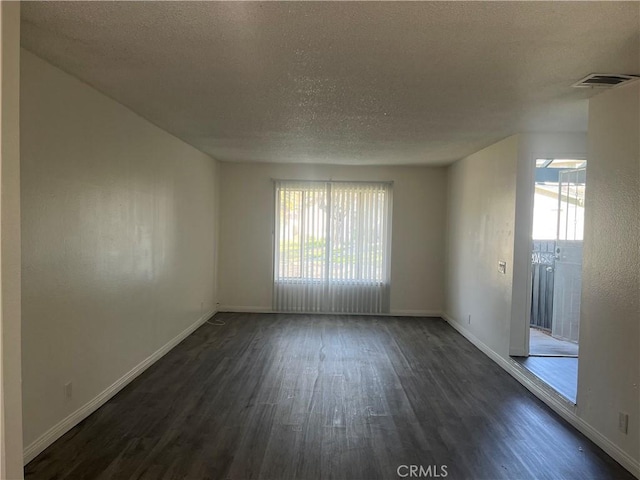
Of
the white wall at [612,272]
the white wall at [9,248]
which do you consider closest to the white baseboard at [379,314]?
the white wall at [612,272]

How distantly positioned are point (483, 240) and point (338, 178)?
8.01 ft

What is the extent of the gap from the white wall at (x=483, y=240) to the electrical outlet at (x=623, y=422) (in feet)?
5.24

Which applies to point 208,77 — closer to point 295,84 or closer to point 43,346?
point 295,84

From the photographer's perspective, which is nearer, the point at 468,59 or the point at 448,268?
the point at 468,59

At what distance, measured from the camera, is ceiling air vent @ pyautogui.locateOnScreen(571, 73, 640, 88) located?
2371 millimetres

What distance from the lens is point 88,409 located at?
114 inches

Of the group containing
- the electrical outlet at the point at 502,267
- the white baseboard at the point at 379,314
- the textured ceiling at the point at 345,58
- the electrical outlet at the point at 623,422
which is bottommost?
the white baseboard at the point at 379,314

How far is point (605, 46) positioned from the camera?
78.7 inches

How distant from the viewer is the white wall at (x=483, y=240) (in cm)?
412

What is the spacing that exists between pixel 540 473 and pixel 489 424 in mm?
570

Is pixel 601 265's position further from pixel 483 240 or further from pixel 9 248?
pixel 9 248

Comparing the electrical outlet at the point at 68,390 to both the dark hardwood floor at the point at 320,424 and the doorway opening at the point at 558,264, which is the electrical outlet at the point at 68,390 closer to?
the dark hardwood floor at the point at 320,424

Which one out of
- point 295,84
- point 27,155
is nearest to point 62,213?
→ point 27,155

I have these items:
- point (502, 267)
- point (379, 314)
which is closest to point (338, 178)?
point (379, 314)
